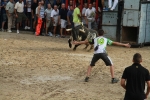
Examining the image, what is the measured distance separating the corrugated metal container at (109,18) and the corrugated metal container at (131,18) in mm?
517

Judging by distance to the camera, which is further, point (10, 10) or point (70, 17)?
point (10, 10)

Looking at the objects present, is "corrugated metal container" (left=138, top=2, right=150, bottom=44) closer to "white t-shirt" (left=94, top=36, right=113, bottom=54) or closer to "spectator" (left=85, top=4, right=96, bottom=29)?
"spectator" (left=85, top=4, right=96, bottom=29)

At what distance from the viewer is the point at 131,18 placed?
18.9m

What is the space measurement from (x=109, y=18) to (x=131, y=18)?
1.11 metres

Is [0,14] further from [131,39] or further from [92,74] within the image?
[92,74]

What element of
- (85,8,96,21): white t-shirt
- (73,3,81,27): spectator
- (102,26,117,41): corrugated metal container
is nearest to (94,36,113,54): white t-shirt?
(102,26,117,41): corrugated metal container

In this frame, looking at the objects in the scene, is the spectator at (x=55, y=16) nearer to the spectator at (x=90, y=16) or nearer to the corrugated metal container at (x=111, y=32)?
the spectator at (x=90, y=16)

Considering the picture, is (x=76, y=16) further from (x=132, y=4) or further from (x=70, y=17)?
(x=132, y=4)

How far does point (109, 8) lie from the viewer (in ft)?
63.4

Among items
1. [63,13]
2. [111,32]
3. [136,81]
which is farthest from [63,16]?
[136,81]

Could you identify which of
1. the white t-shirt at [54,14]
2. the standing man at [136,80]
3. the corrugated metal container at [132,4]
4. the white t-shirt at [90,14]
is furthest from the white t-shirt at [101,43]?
the white t-shirt at [54,14]

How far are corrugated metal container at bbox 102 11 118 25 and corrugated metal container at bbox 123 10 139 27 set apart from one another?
20.3 inches

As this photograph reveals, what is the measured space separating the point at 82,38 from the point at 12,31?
27.0 ft

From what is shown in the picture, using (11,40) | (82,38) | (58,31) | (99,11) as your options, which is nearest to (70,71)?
(82,38)
